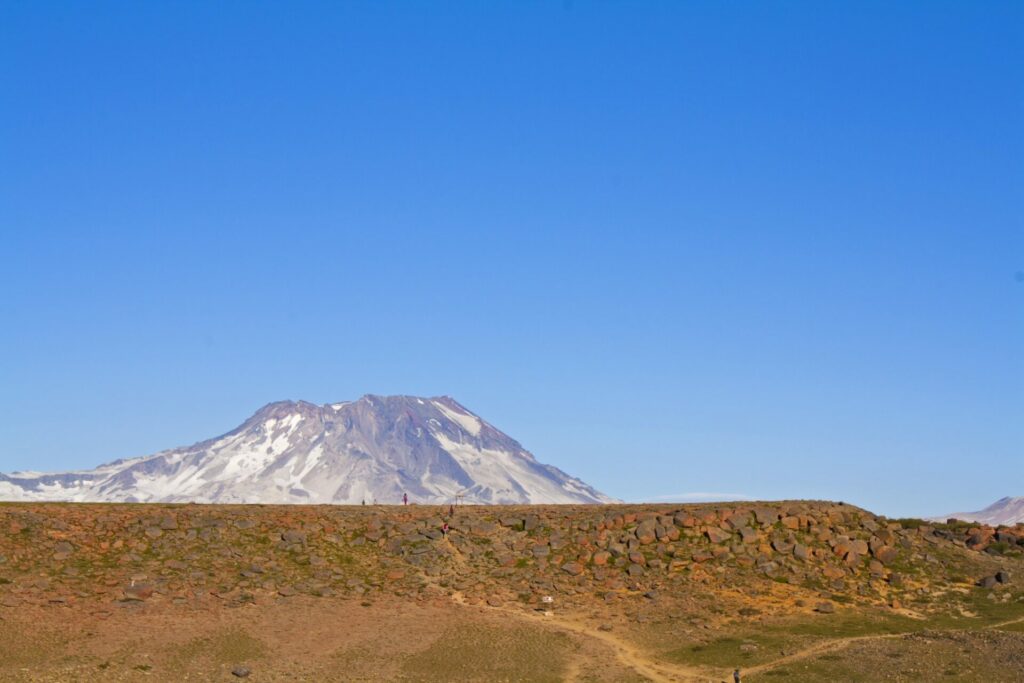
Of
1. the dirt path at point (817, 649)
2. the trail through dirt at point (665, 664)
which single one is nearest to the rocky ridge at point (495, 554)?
the trail through dirt at point (665, 664)

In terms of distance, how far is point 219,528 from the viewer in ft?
287

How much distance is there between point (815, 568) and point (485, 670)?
26.7 meters

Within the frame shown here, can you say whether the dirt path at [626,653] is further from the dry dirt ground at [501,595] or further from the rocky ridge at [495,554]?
the rocky ridge at [495,554]

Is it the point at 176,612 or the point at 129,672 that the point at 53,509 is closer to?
the point at 176,612

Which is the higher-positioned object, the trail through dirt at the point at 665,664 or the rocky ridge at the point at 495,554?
the rocky ridge at the point at 495,554

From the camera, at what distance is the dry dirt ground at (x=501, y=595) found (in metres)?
68.5

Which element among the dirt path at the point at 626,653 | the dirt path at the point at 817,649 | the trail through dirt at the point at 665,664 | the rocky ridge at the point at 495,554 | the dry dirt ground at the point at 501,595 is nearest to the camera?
the dirt path at the point at 626,653

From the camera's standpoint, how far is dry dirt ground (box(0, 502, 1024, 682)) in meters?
68.5

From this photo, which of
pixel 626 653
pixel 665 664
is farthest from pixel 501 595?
pixel 665 664

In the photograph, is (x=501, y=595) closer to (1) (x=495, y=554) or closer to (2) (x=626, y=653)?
(1) (x=495, y=554)

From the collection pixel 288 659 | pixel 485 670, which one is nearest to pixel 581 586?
pixel 485 670

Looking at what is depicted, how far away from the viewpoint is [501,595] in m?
81.3

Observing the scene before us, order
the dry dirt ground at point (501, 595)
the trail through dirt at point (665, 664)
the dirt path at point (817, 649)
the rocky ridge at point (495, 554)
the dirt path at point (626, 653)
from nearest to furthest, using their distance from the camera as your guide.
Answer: the dirt path at point (626, 653)
the trail through dirt at point (665, 664)
the dirt path at point (817, 649)
the dry dirt ground at point (501, 595)
the rocky ridge at point (495, 554)

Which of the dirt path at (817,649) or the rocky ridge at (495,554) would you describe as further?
the rocky ridge at (495,554)
